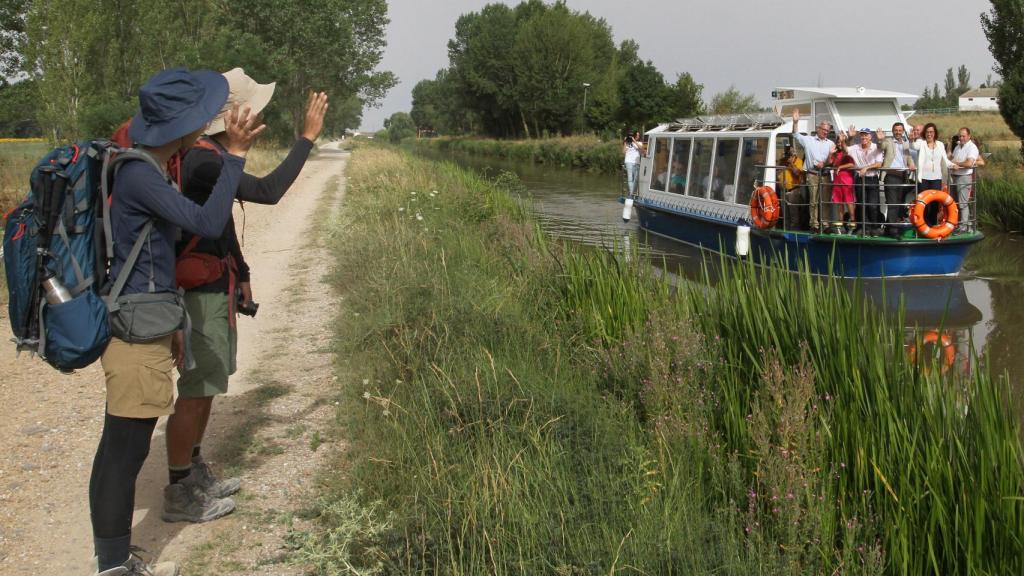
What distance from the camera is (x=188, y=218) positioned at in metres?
3.05

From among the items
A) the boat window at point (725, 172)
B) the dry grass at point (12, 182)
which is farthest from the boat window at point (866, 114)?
the dry grass at point (12, 182)

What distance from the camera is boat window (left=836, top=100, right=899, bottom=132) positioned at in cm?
1432

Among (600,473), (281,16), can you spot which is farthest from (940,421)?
(281,16)

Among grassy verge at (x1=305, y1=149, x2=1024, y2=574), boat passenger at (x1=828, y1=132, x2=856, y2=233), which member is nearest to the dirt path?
grassy verge at (x1=305, y1=149, x2=1024, y2=574)

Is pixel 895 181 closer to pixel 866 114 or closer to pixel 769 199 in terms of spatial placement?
pixel 769 199

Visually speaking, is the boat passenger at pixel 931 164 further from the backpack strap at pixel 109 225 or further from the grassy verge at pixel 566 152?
the grassy verge at pixel 566 152

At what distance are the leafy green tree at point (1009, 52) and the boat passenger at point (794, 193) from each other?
12918 mm

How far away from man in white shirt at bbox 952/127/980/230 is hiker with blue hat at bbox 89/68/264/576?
11605 mm

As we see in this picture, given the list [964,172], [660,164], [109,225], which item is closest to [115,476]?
[109,225]

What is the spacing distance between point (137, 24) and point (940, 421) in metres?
33.1

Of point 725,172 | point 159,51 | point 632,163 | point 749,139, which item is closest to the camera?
point 749,139

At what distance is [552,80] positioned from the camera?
228ft

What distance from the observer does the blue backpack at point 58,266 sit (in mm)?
2922

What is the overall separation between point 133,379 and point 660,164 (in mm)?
15753
